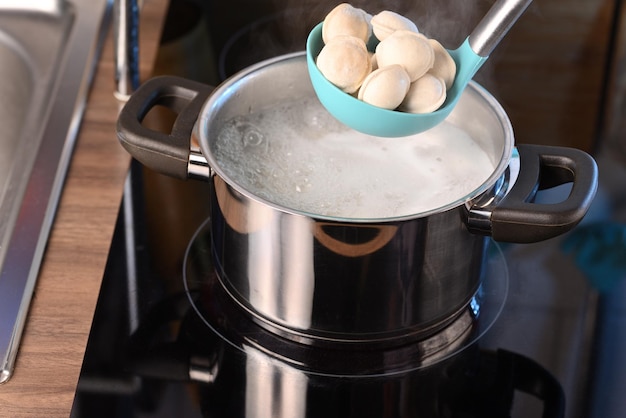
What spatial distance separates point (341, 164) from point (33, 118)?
0.38m

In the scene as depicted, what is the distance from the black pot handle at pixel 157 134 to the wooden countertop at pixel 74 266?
0.13 meters

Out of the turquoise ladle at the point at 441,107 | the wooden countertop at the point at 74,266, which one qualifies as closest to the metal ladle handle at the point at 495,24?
the turquoise ladle at the point at 441,107

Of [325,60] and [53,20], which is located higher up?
[325,60]

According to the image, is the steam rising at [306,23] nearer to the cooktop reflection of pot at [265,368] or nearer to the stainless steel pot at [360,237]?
the stainless steel pot at [360,237]

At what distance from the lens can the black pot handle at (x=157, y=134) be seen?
80cm

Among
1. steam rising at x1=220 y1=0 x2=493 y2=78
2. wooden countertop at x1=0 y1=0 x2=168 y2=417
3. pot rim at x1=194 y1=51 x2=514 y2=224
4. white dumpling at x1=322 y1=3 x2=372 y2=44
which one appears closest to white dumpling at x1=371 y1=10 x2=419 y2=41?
white dumpling at x1=322 y1=3 x2=372 y2=44

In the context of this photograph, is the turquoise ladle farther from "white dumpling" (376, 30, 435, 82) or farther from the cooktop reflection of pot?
the cooktop reflection of pot

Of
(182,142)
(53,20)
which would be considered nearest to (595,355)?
(182,142)

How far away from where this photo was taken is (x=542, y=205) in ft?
2.39

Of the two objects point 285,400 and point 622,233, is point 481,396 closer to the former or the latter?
point 285,400

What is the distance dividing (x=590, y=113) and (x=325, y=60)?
0.53 metres

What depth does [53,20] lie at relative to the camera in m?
1.19

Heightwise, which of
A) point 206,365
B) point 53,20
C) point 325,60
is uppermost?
point 325,60

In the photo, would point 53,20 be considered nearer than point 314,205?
No
